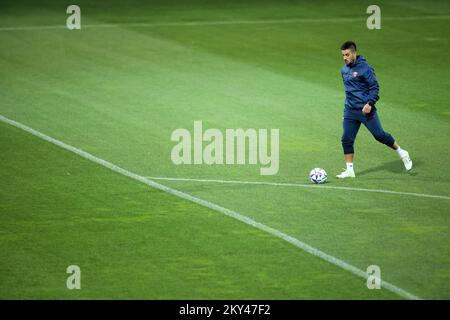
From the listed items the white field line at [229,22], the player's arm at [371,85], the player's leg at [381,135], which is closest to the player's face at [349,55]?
the player's arm at [371,85]

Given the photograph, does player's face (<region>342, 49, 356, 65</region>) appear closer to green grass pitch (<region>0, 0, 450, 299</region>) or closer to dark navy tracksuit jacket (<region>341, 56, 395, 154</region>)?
Answer: dark navy tracksuit jacket (<region>341, 56, 395, 154</region>)

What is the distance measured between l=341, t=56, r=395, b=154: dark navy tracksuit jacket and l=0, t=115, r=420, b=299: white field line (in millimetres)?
2813

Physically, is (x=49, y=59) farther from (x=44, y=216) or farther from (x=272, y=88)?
(x=44, y=216)

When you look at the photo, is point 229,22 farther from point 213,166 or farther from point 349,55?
point 349,55

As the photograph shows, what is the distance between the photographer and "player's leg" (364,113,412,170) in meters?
17.1

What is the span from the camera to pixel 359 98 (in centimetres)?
1697

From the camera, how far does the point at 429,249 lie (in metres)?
13.5

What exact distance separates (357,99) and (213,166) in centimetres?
277

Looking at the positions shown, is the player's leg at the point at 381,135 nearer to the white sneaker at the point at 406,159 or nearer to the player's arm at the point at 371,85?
the white sneaker at the point at 406,159

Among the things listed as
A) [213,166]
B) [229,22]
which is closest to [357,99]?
[213,166]

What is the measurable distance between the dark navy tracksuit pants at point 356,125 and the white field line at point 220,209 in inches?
108

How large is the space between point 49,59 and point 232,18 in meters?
7.26

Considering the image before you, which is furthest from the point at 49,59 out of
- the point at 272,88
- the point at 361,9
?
the point at 361,9

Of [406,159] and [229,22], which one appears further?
[229,22]
